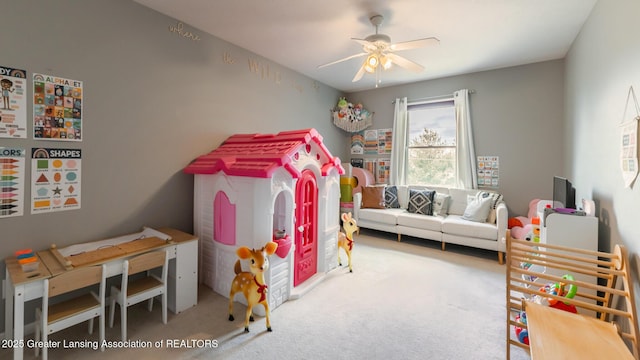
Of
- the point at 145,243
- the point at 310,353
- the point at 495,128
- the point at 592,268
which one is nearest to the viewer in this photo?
the point at 592,268

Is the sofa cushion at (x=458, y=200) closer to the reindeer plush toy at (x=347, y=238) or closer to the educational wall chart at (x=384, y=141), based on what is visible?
the educational wall chart at (x=384, y=141)

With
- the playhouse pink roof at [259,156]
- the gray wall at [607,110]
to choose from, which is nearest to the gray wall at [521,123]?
the gray wall at [607,110]

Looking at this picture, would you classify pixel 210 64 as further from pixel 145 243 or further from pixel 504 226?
pixel 504 226

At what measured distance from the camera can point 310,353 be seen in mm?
1831

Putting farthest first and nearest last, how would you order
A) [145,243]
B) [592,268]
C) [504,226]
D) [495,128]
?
[495,128] < [504,226] < [145,243] < [592,268]

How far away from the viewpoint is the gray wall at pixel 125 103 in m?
1.97

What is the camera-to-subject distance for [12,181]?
1.90 metres

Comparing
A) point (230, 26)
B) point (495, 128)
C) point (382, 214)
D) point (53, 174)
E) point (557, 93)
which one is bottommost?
point (382, 214)

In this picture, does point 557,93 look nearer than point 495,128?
Yes

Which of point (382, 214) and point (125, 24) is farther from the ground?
point (125, 24)

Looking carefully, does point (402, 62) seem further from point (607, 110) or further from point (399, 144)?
point (399, 144)

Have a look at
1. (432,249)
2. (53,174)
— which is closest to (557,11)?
(432,249)

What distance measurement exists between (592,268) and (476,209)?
2241 mm

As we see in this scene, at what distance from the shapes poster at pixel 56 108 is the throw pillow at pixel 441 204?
173 inches
